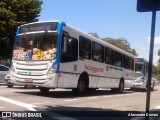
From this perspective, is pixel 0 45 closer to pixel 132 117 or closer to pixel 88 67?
pixel 88 67

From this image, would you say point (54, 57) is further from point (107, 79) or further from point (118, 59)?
point (118, 59)

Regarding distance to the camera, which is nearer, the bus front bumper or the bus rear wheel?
the bus front bumper

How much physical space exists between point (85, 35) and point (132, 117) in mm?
7808

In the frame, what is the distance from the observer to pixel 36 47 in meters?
15.2

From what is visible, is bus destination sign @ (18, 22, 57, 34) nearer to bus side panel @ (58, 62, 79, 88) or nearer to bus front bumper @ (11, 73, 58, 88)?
bus side panel @ (58, 62, 79, 88)

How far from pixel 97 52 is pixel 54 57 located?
4839 millimetres

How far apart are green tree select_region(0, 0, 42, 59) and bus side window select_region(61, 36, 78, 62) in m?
17.6

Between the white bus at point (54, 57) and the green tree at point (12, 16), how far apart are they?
53.2 feet

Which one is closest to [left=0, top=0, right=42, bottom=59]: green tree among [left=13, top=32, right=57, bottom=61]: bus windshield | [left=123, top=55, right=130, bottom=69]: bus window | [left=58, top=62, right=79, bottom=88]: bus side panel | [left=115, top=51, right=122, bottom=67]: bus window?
[left=123, top=55, right=130, bottom=69]: bus window

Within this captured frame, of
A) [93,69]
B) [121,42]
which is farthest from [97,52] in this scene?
[121,42]

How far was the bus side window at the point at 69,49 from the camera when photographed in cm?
1499

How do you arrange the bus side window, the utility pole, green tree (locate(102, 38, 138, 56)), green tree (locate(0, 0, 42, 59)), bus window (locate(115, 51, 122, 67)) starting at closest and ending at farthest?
the utility pole → the bus side window → bus window (locate(115, 51, 122, 67)) → green tree (locate(0, 0, 42, 59)) → green tree (locate(102, 38, 138, 56))

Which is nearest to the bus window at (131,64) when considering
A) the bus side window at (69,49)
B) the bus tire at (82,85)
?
the bus tire at (82,85)

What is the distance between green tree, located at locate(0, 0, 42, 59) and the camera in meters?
32.7
